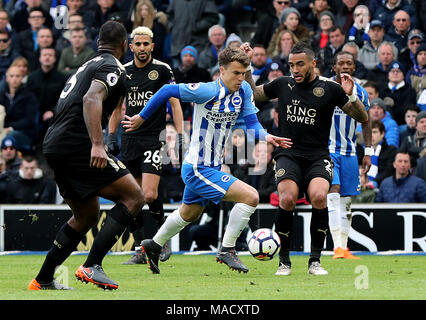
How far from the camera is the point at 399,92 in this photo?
16.6 meters

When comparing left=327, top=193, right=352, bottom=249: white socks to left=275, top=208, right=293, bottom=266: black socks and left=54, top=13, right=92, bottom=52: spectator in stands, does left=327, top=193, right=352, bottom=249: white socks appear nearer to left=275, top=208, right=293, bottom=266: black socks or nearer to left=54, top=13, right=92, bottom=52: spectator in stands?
left=275, top=208, right=293, bottom=266: black socks

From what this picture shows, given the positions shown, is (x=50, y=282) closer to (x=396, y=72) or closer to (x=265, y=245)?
(x=265, y=245)

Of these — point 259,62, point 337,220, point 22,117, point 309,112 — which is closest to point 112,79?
point 309,112

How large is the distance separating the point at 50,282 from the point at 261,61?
9576 millimetres

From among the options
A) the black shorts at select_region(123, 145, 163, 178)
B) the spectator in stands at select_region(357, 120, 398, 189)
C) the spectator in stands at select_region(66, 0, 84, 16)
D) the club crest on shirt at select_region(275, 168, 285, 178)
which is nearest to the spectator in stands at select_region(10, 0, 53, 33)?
the spectator in stands at select_region(66, 0, 84, 16)

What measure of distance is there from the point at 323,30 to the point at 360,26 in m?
0.72

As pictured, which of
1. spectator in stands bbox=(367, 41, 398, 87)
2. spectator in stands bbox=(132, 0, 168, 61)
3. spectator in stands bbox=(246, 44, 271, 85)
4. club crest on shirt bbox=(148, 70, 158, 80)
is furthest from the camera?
spectator in stands bbox=(132, 0, 168, 61)

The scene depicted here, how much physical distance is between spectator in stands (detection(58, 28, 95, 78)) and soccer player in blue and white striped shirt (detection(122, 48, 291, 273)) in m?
8.73

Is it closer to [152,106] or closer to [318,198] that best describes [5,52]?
[152,106]

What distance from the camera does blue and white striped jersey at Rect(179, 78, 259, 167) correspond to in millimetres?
9969

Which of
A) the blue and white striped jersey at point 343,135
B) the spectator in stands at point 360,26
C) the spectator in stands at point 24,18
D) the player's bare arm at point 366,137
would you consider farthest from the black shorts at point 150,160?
the spectator in stands at point 24,18

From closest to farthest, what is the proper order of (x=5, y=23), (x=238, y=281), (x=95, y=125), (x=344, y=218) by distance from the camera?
(x=95, y=125) → (x=238, y=281) → (x=344, y=218) → (x=5, y=23)

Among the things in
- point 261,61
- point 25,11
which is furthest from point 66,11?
point 261,61

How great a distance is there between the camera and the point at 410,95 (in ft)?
53.8
